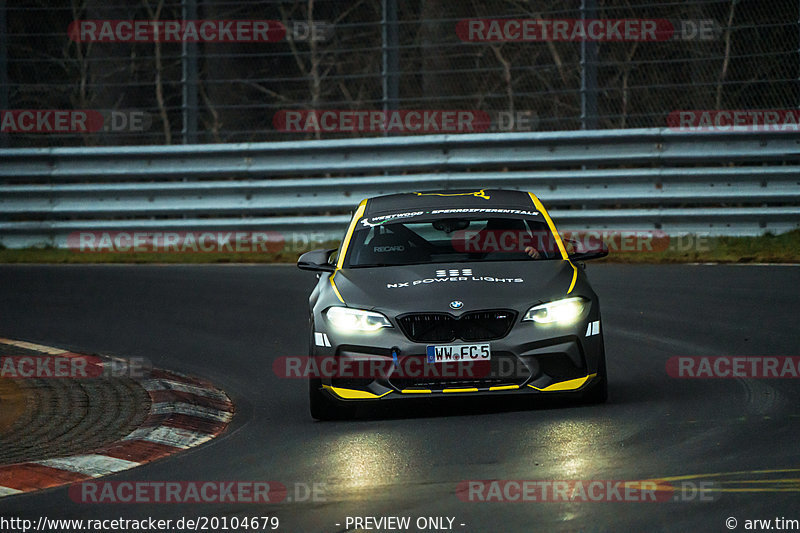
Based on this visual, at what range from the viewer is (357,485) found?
6344 millimetres

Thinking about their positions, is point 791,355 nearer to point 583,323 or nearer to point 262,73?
point 583,323

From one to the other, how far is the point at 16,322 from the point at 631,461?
26.1ft

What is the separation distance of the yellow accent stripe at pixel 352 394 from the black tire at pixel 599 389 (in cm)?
121

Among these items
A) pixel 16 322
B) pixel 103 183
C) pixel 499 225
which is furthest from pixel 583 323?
pixel 103 183

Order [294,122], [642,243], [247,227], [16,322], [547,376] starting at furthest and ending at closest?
[294,122] < [247,227] < [642,243] < [16,322] < [547,376]

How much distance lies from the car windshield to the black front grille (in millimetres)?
928

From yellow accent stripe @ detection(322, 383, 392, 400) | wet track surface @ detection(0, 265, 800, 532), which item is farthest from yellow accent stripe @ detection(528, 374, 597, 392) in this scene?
yellow accent stripe @ detection(322, 383, 392, 400)

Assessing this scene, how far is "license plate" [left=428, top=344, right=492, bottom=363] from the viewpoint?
311 inches

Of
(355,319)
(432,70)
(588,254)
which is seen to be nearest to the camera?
(355,319)

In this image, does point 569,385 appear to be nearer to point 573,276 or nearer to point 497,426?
point 497,426

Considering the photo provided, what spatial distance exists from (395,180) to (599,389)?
30.4ft

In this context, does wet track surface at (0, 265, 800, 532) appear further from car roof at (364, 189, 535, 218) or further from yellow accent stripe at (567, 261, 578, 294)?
car roof at (364, 189, 535, 218)

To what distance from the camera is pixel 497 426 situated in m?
7.73

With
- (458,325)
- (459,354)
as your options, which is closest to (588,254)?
(458,325)
